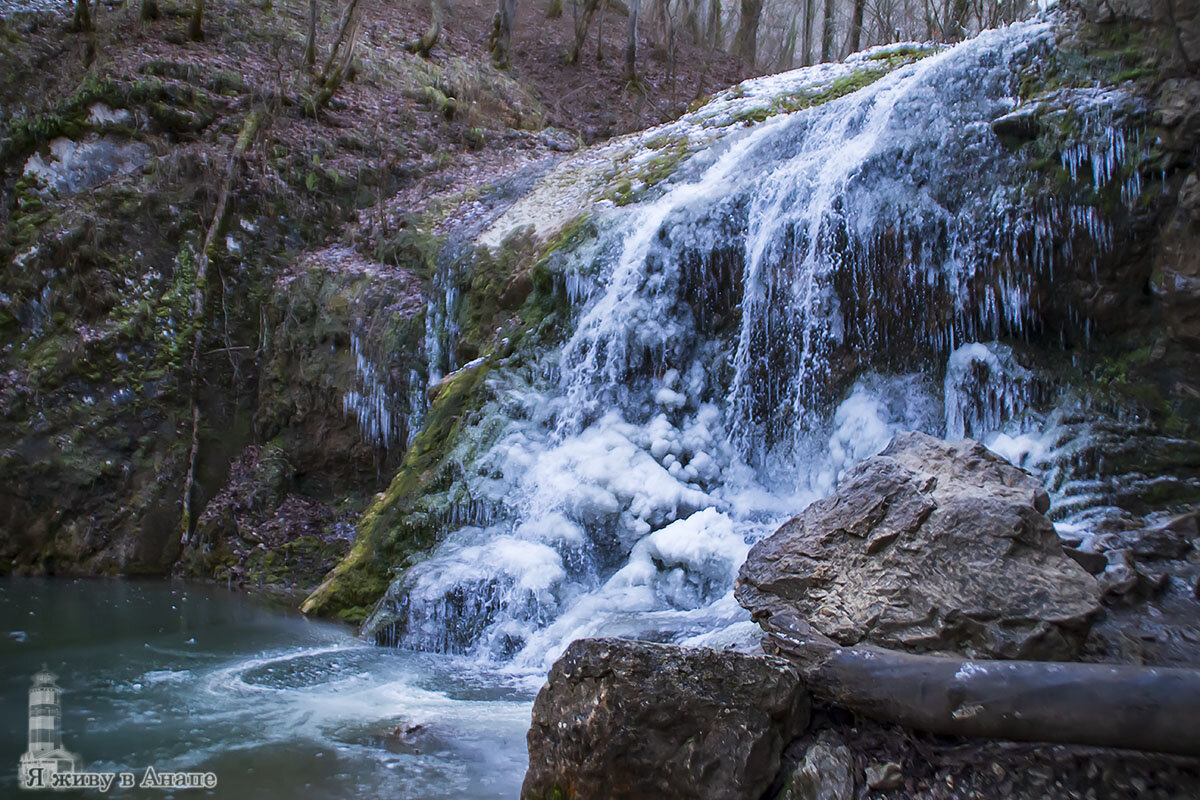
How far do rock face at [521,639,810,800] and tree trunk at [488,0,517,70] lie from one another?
648 inches

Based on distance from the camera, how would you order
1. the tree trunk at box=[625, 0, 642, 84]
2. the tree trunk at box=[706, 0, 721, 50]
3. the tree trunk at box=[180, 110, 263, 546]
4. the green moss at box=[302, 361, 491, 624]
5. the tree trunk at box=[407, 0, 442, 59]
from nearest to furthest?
the green moss at box=[302, 361, 491, 624] → the tree trunk at box=[180, 110, 263, 546] → the tree trunk at box=[407, 0, 442, 59] → the tree trunk at box=[625, 0, 642, 84] → the tree trunk at box=[706, 0, 721, 50]

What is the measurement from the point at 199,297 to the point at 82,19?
5376 mm

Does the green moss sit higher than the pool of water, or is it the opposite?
the green moss

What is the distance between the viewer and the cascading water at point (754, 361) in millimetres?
6125

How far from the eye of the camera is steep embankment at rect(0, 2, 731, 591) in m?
9.63

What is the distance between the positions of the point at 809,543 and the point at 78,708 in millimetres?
3777

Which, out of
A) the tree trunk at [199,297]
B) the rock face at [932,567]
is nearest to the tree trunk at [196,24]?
the tree trunk at [199,297]

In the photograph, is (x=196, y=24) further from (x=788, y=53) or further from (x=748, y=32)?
(x=788, y=53)

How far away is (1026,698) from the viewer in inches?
100

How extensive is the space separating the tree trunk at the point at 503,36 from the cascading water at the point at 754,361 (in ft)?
34.9

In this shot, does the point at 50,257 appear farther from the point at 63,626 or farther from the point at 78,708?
the point at 78,708

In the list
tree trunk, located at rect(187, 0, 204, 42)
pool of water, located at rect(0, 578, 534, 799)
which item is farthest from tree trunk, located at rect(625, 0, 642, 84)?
pool of water, located at rect(0, 578, 534, 799)

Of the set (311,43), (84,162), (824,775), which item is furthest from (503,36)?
(824,775)

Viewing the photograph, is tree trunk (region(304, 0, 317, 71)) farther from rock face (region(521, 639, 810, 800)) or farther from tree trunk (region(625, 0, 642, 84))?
rock face (region(521, 639, 810, 800))
